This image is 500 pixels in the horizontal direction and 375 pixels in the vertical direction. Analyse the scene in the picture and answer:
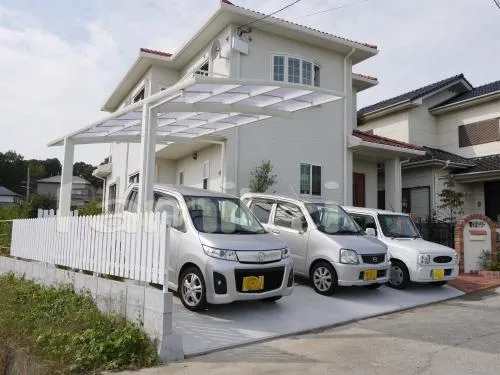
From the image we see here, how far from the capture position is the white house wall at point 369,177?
16.0 metres

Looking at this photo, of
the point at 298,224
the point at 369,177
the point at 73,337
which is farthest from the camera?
the point at 369,177

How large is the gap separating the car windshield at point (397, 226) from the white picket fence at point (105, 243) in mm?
6049

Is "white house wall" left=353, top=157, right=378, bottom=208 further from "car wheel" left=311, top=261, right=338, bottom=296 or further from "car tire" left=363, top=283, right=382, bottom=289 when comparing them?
"car wheel" left=311, top=261, right=338, bottom=296

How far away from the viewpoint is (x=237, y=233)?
7.09 metres

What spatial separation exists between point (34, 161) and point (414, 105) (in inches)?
2607

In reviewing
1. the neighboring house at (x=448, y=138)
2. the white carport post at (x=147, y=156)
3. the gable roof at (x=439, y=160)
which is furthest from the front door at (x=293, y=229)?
the neighboring house at (x=448, y=138)

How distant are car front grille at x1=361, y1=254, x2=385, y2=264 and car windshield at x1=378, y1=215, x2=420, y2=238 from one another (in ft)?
5.20

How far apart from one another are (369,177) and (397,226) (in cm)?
627

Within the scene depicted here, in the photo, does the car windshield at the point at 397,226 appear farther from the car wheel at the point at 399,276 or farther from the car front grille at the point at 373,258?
the car front grille at the point at 373,258

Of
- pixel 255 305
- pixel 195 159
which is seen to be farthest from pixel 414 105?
pixel 255 305

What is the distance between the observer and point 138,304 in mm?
5434

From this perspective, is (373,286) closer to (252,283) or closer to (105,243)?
(252,283)

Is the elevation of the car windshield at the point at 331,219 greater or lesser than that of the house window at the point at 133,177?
lesser

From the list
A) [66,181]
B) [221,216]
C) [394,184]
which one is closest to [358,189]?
[394,184]
